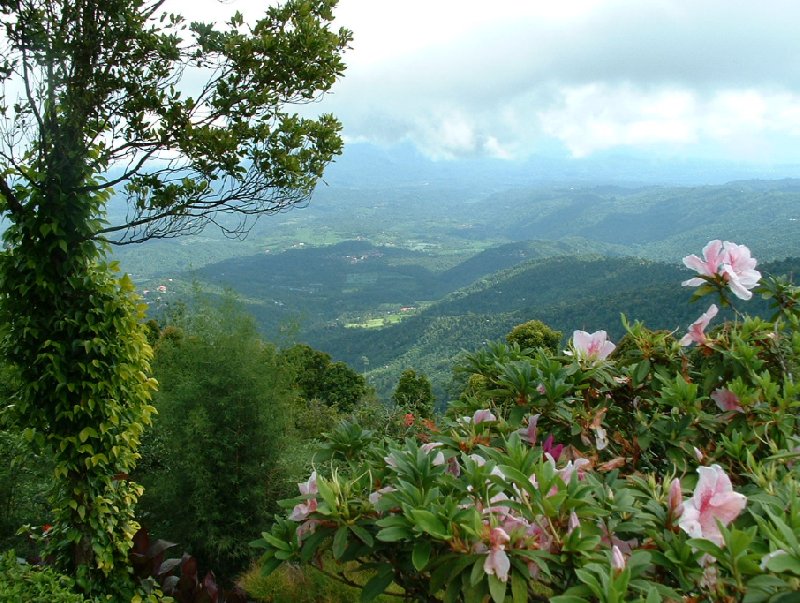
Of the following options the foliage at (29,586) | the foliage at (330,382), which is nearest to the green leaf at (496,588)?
the foliage at (29,586)

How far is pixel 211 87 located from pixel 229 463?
4.07m

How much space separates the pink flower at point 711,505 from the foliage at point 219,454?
5282 mm

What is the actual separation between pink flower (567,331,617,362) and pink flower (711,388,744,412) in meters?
0.33

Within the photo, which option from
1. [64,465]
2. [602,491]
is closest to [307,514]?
[602,491]

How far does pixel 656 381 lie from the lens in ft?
5.68

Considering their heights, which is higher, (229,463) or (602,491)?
(602,491)

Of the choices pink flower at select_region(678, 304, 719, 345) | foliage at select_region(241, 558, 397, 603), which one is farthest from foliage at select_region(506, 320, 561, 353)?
pink flower at select_region(678, 304, 719, 345)

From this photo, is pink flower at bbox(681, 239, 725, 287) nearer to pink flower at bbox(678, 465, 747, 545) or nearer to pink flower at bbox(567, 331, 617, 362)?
pink flower at bbox(567, 331, 617, 362)

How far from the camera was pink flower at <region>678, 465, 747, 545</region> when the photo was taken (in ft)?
3.31

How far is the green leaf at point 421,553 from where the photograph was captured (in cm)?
101

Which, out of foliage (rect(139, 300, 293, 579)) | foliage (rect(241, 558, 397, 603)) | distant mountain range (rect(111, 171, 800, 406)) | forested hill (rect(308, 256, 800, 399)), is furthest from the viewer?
distant mountain range (rect(111, 171, 800, 406))

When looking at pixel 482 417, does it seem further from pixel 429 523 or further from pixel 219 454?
pixel 219 454

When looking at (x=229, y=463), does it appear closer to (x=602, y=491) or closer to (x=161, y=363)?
(x=161, y=363)

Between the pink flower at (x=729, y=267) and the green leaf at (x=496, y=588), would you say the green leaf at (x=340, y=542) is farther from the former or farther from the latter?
the pink flower at (x=729, y=267)
